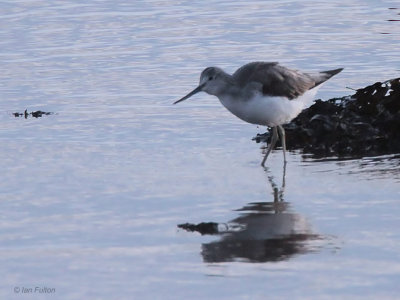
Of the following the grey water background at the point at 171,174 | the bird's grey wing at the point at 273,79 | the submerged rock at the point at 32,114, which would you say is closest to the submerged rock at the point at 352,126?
the grey water background at the point at 171,174

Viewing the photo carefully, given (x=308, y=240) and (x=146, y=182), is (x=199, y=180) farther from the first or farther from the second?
(x=308, y=240)

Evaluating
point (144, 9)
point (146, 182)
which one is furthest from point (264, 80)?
point (144, 9)

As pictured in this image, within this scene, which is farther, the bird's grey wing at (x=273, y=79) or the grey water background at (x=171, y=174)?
the bird's grey wing at (x=273, y=79)

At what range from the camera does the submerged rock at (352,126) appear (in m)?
11.8

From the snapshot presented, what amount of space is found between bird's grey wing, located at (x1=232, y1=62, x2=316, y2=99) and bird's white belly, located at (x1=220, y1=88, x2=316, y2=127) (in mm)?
94

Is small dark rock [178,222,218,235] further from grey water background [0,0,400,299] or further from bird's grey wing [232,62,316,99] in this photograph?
bird's grey wing [232,62,316,99]

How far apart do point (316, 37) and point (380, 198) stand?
8466 millimetres

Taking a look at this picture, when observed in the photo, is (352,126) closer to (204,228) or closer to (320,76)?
(320,76)

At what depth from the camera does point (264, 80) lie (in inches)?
449

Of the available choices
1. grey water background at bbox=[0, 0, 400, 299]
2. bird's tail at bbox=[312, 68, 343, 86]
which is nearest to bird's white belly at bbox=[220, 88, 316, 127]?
grey water background at bbox=[0, 0, 400, 299]

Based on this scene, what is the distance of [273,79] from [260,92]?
277mm

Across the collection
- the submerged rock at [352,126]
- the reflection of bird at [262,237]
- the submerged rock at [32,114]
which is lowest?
the reflection of bird at [262,237]

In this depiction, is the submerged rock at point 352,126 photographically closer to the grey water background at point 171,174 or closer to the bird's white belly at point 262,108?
the grey water background at point 171,174

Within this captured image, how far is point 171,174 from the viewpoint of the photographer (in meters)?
10.8
